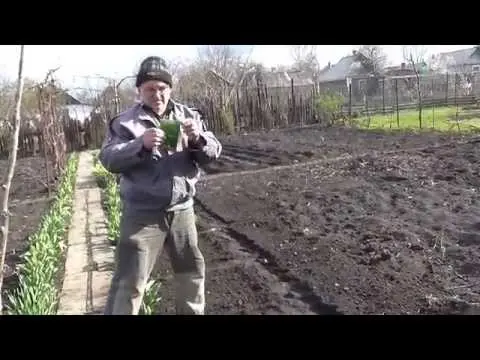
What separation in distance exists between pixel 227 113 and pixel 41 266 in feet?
44.8

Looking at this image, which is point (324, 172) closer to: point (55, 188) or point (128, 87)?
point (55, 188)

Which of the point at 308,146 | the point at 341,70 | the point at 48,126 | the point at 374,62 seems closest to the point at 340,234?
the point at 48,126

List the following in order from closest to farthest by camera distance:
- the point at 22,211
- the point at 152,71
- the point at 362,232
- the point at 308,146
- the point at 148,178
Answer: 1. the point at 152,71
2. the point at 148,178
3. the point at 362,232
4. the point at 22,211
5. the point at 308,146

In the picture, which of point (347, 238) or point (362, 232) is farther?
point (362, 232)

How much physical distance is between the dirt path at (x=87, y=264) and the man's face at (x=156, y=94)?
1400mm

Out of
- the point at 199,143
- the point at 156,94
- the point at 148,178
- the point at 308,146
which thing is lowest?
the point at 308,146

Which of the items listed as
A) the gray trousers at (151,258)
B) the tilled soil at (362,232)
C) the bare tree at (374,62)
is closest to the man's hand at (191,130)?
the gray trousers at (151,258)

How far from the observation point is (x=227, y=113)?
55.7 feet

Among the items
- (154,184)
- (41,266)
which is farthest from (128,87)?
(154,184)

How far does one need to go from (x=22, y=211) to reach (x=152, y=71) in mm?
5288

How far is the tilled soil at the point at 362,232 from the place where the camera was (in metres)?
3.13

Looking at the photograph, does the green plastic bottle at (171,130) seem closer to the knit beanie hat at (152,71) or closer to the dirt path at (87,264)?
the knit beanie hat at (152,71)

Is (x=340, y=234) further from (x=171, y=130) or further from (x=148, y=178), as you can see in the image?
(x=171, y=130)

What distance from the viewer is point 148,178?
7.78ft
